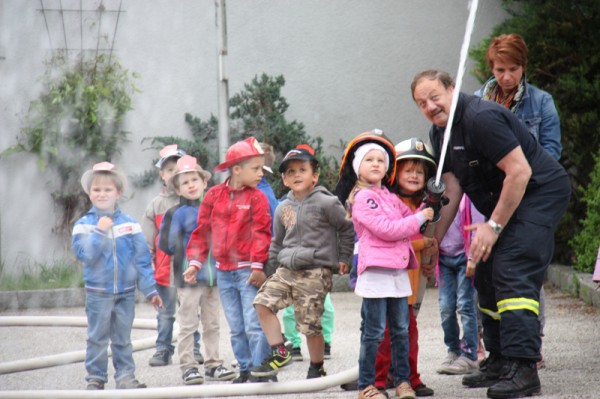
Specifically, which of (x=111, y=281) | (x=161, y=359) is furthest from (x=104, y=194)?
(x=161, y=359)

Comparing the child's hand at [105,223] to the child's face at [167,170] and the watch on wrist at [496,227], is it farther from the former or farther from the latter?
the watch on wrist at [496,227]

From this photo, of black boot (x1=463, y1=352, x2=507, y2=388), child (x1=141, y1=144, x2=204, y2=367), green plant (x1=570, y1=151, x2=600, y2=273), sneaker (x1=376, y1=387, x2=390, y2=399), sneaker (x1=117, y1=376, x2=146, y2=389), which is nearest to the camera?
sneaker (x1=376, y1=387, x2=390, y2=399)

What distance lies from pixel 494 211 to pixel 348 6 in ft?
21.9

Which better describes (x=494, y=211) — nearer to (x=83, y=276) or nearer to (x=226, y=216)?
(x=226, y=216)

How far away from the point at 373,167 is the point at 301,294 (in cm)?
83

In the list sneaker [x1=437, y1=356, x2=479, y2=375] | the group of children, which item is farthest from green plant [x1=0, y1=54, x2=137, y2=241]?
sneaker [x1=437, y1=356, x2=479, y2=375]

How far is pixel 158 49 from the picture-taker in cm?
350

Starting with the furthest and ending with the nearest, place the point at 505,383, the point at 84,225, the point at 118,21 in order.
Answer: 1. the point at 84,225
2. the point at 505,383
3. the point at 118,21

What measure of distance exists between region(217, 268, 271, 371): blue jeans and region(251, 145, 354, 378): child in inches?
8.3

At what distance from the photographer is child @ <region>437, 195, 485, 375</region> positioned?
520 centimetres

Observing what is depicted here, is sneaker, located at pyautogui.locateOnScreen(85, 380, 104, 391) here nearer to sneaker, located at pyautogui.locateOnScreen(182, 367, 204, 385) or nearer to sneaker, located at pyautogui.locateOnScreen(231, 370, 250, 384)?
sneaker, located at pyautogui.locateOnScreen(182, 367, 204, 385)

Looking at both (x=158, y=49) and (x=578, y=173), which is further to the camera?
(x=578, y=173)

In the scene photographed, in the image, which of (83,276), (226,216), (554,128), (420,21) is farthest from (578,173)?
(83,276)

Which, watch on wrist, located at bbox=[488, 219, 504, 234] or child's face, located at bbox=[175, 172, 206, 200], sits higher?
child's face, located at bbox=[175, 172, 206, 200]
